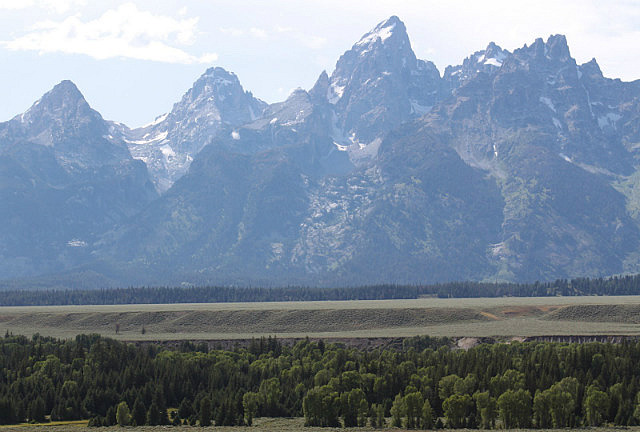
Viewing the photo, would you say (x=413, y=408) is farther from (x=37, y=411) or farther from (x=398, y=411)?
(x=37, y=411)

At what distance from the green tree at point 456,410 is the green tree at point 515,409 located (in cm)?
529

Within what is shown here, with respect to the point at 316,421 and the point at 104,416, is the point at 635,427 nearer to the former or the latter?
the point at 316,421

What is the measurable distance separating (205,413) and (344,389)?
24.8m

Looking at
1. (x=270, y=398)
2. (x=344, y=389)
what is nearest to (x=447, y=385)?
(x=344, y=389)

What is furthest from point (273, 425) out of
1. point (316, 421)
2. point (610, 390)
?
point (610, 390)

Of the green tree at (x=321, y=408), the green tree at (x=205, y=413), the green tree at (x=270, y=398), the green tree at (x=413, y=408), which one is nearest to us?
the green tree at (x=413, y=408)

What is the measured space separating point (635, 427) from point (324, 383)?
54.6 meters

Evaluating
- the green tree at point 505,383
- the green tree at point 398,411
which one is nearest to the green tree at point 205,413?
the green tree at point 398,411

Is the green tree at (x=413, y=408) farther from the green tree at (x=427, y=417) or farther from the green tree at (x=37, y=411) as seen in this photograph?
the green tree at (x=37, y=411)

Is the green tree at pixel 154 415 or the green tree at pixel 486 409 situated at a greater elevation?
the green tree at pixel 486 409

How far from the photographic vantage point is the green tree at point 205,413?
491ft

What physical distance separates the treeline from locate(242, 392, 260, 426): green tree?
20 cm

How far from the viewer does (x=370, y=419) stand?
5901 inches

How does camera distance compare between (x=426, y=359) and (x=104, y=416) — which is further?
(x=426, y=359)
